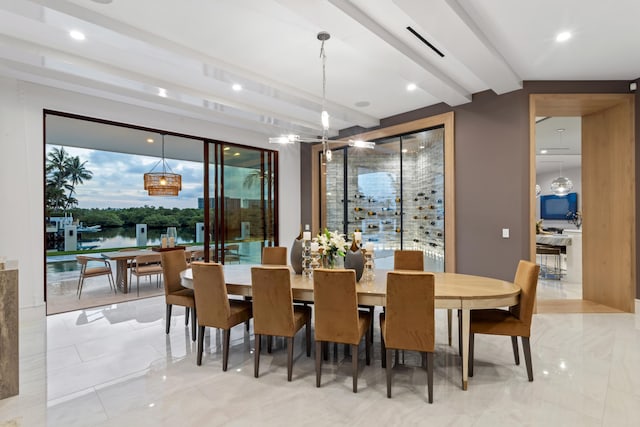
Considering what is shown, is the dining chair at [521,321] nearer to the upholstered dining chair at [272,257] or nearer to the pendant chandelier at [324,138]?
the pendant chandelier at [324,138]

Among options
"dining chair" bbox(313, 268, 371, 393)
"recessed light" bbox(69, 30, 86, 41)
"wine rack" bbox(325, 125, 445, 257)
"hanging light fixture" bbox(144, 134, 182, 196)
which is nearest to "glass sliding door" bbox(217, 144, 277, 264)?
"hanging light fixture" bbox(144, 134, 182, 196)

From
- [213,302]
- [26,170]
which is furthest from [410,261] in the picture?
[26,170]

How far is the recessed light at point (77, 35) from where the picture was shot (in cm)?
283

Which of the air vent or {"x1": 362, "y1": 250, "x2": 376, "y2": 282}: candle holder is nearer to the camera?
the air vent

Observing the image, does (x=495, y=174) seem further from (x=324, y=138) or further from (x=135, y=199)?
(x=135, y=199)

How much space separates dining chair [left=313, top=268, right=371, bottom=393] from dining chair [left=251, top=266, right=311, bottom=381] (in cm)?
23

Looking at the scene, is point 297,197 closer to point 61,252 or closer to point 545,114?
point 545,114

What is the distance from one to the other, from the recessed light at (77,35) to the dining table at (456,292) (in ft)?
7.65

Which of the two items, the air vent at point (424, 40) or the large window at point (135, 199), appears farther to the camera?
the large window at point (135, 199)

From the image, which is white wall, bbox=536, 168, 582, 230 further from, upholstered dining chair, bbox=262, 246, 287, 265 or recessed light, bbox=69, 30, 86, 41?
recessed light, bbox=69, 30, 86, 41

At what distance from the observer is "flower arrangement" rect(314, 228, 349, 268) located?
9.74 feet

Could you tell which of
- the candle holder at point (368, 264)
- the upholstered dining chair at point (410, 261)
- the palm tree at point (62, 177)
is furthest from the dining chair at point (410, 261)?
the palm tree at point (62, 177)

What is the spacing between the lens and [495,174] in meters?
4.34

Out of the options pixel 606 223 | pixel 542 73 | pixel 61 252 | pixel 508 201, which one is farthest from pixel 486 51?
pixel 61 252
